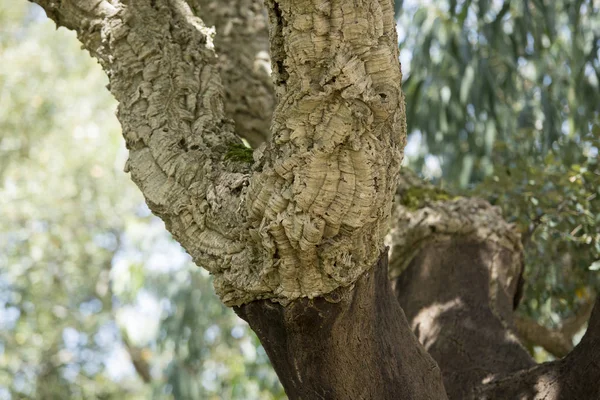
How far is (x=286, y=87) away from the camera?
141 centimetres

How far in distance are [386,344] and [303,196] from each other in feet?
1.57

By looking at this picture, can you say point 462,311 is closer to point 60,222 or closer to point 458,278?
point 458,278

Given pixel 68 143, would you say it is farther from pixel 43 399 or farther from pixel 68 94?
pixel 43 399

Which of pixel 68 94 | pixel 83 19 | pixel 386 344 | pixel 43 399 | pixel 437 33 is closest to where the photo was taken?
pixel 386 344

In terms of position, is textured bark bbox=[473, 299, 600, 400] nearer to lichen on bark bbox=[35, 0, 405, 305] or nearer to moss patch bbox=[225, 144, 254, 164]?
lichen on bark bbox=[35, 0, 405, 305]

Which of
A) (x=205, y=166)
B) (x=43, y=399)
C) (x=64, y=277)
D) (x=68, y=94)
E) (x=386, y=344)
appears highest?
(x=68, y=94)

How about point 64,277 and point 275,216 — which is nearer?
point 275,216

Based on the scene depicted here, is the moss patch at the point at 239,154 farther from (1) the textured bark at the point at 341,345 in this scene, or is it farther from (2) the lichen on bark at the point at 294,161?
(1) the textured bark at the point at 341,345

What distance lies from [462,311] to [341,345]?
0.84 meters

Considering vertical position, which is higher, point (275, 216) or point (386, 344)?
point (275, 216)

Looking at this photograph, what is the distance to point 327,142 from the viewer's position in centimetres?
135

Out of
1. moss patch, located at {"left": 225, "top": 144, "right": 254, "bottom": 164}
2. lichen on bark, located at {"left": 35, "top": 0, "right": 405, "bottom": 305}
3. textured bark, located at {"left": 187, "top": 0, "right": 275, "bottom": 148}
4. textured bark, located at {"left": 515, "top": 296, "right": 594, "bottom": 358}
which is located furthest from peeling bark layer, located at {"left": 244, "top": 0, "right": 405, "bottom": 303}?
textured bark, located at {"left": 515, "top": 296, "right": 594, "bottom": 358}

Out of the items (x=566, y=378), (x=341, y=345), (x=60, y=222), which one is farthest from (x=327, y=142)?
(x=60, y=222)

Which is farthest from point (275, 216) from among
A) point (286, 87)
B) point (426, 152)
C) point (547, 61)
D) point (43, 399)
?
point (43, 399)
